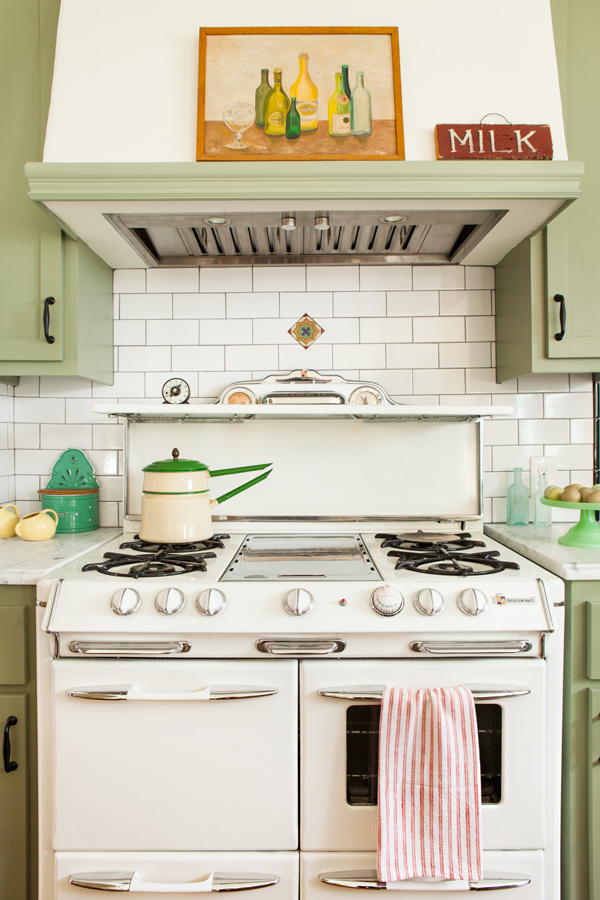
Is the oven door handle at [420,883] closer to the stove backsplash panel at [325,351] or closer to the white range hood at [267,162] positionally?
the stove backsplash panel at [325,351]

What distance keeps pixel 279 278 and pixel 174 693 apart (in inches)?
56.6

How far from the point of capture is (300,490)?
1.98 metres

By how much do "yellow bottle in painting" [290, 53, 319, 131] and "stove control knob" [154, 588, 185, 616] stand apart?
4.29 ft

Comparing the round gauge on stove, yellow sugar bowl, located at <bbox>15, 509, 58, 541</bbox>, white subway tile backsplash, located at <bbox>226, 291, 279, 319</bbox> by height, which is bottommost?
yellow sugar bowl, located at <bbox>15, 509, 58, 541</bbox>

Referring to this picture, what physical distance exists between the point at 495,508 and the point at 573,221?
100 centimetres

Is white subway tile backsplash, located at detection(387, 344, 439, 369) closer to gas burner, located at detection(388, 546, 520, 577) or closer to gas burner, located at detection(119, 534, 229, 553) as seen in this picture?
gas burner, located at detection(388, 546, 520, 577)

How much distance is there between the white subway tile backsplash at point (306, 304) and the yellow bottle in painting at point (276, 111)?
23.1 inches

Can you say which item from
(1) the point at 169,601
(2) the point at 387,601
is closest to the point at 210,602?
(1) the point at 169,601

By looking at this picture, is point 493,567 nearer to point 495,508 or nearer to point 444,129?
point 495,508

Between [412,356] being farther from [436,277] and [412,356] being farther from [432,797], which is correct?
[432,797]

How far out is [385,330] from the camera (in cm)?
205

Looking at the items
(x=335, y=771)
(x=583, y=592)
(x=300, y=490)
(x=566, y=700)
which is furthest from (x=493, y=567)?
(x=300, y=490)

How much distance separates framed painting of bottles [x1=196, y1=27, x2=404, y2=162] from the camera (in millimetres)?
1554

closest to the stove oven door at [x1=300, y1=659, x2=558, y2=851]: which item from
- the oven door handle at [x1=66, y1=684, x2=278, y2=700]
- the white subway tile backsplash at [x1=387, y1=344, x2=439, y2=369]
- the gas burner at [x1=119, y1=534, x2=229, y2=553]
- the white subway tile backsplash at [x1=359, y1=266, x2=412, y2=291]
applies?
the oven door handle at [x1=66, y1=684, x2=278, y2=700]
